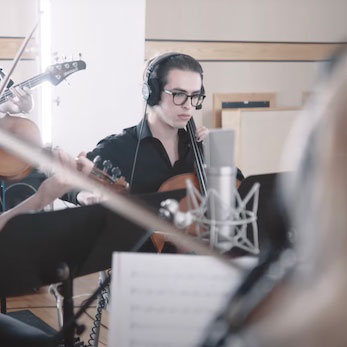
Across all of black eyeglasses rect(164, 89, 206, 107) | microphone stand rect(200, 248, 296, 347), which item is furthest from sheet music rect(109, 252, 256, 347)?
black eyeglasses rect(164, 89, 206, 107)

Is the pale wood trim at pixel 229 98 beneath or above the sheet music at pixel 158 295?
above

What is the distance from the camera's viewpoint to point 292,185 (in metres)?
0.45

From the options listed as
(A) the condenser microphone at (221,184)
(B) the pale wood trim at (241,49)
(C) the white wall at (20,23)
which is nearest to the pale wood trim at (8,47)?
(C) the white wall at (20,23)

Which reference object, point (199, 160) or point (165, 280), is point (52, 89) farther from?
point (165, 280)

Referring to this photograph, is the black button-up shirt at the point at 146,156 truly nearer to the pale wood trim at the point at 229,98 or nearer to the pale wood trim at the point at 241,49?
the pale wood trim at the point at 241,49

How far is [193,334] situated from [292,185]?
0.26m

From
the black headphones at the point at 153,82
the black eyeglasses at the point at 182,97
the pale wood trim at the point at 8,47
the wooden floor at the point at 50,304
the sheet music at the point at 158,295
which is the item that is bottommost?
the wooden floor at the point at 50,304

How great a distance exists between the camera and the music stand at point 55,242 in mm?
759

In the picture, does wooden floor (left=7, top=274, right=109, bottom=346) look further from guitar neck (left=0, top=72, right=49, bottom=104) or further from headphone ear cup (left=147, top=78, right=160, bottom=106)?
headphone ear cup (left=147, top=78, right=160, bottom=106)

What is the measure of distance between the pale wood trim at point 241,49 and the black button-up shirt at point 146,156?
5.24 feet

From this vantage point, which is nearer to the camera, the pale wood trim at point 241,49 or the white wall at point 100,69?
the white wall at point 100,69

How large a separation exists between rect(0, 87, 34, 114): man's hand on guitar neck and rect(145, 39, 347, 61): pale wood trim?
1.22m

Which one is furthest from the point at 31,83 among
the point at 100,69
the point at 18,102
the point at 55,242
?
the point at 55,242

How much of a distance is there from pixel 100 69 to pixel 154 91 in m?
1.38
